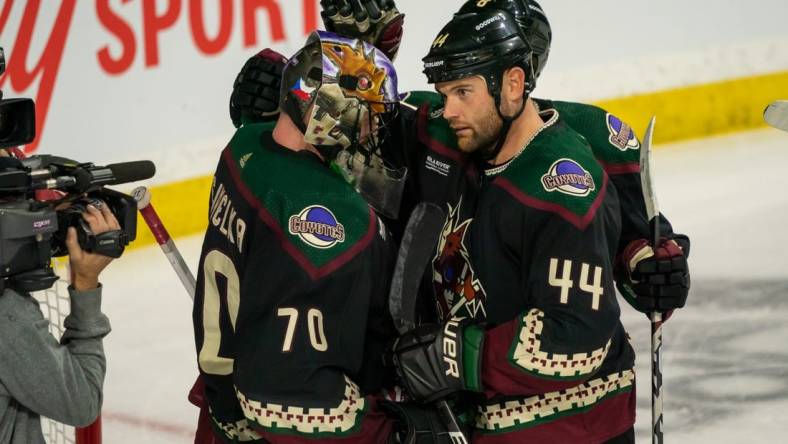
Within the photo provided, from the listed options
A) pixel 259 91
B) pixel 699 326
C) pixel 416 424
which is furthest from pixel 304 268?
pixel 699 326

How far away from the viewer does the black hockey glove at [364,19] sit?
2773 mm

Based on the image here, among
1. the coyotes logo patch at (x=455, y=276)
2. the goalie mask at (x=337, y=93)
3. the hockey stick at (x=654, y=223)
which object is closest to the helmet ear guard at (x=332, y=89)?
the goalie mask at (x=337, y=93)

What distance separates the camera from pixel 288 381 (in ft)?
6.33

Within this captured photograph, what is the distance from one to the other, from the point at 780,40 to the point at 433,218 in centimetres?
371

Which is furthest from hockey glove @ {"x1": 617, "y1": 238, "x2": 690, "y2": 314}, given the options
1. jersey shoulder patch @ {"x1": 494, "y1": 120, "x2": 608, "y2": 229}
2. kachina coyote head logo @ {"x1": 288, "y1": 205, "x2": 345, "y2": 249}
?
kachina coyote head logo @ {"x1": 288, "y1": 205, "x2": 345, "y2": 249}

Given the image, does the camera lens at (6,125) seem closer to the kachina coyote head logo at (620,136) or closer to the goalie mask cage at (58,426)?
the goalie mask cage at (58,426)

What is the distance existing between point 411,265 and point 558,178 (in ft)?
0.88

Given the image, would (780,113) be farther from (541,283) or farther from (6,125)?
(6,125)

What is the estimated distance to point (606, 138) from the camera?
2369 millimetres

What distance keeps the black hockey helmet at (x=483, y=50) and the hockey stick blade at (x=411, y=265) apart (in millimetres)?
234

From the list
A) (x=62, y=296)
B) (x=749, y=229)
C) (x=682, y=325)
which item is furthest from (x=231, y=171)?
(x=749, y=229)

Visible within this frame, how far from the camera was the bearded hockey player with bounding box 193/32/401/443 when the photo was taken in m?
1.94

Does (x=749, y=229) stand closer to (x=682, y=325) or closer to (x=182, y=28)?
(x=682, y=325)

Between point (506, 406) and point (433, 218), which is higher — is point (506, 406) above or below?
below
